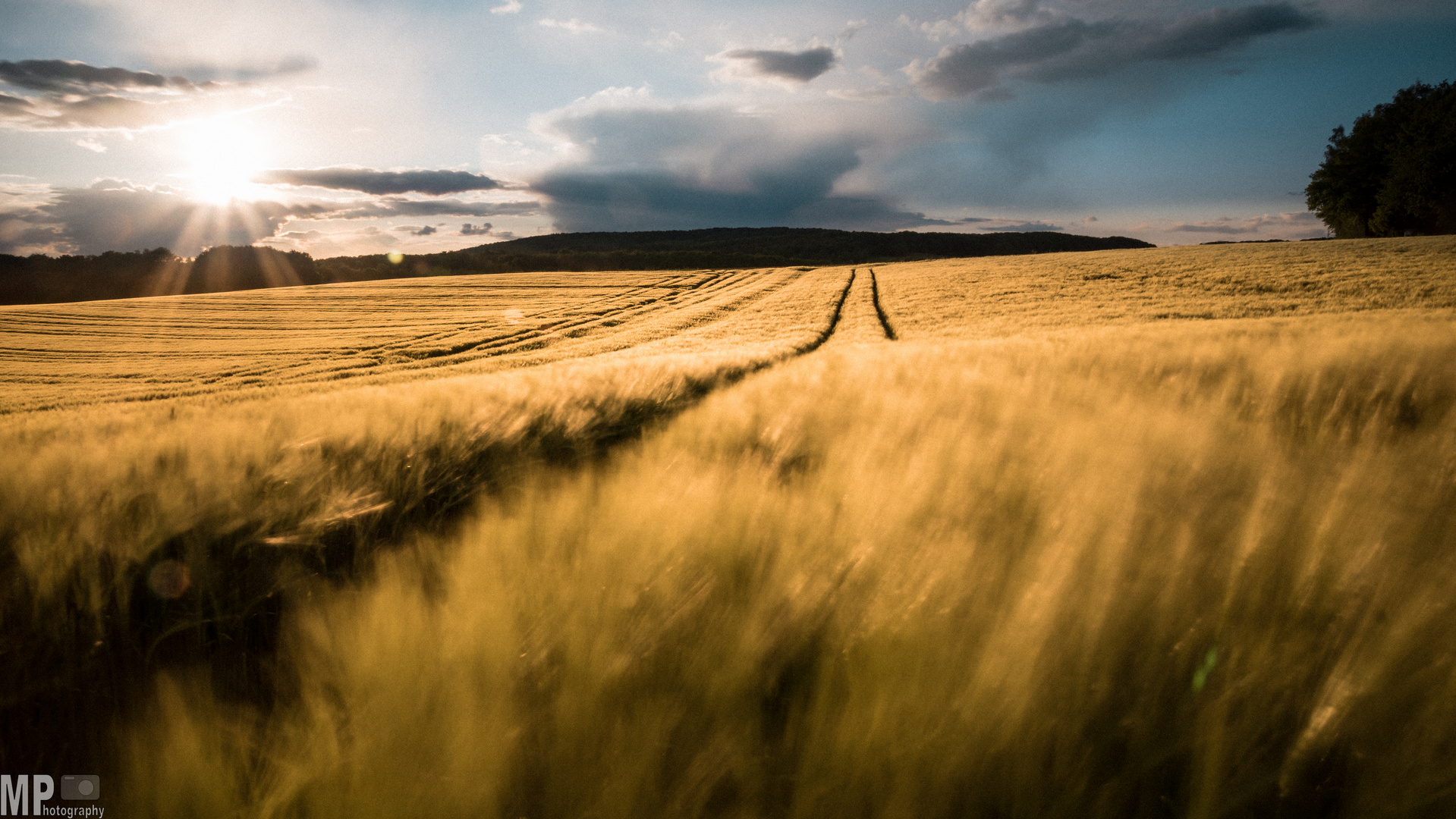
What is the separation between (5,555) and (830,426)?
2177 millimetres

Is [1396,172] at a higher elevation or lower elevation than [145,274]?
higher

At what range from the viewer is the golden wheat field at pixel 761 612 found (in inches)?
29.9

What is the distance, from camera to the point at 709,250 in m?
118

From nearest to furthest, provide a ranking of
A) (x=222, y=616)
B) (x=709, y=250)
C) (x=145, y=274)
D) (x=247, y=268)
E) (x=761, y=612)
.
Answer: (x=761, y=612), (x=222, y=616), (x=145, y=274), (x=247, y=268), (x=709, y=250)

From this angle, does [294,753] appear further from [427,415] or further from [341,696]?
[427,415]

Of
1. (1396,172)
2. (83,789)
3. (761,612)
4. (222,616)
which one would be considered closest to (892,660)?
(761,612)

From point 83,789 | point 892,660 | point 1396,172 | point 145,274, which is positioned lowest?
point 83,789

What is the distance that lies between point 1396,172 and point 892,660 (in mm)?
72709

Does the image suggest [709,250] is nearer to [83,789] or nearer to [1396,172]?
[1396,172]

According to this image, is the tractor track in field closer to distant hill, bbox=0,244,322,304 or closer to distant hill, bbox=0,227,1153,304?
distant hill, bbox=0,227,1153,304

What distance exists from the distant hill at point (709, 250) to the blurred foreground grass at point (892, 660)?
192 ft

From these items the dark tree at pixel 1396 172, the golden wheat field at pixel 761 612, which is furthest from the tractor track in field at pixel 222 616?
the dark tree at pixel 1396 172

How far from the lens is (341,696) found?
918 millimetres

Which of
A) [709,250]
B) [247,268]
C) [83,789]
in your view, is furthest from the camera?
[709,250]
